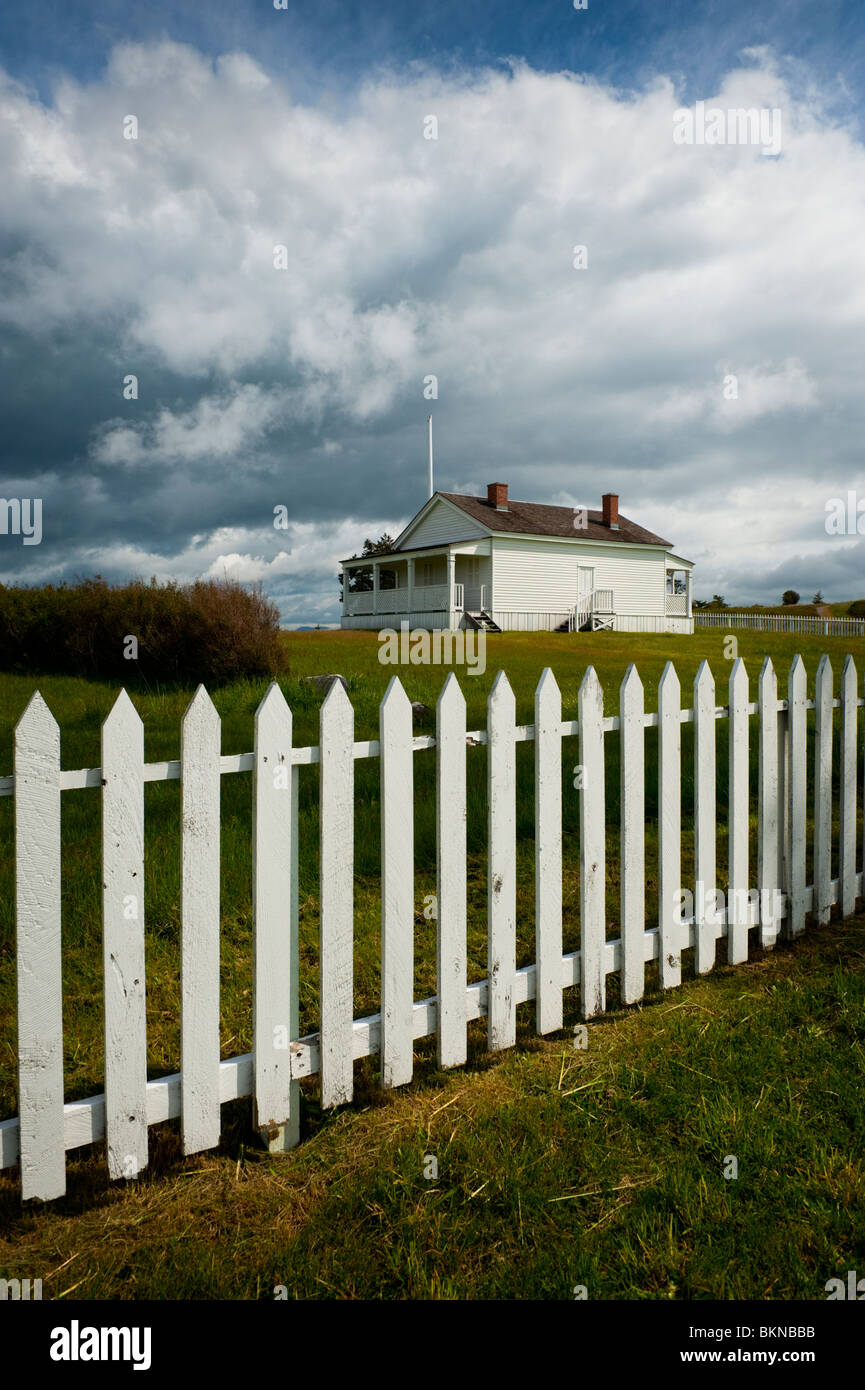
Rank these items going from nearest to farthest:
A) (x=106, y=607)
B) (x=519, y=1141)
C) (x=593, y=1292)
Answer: (x=593, y=1292)
(x=519, y=1141)
(x=106, y=607)

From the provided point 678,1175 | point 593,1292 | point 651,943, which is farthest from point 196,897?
point 651,943

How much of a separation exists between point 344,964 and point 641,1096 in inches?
49.0

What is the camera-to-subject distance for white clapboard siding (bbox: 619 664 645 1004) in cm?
383

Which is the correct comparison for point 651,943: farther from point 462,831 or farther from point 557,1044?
point 462,831

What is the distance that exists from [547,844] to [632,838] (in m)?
0.55

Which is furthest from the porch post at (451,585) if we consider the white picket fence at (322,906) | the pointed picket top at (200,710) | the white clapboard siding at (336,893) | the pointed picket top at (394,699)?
the pointed picket top at (200,710)

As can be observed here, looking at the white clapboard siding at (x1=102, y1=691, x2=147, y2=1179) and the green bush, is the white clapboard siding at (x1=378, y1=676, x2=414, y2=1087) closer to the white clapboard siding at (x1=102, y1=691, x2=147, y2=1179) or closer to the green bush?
the white clapboard siding at (x1=102, y1=691, x2=147, y2=1179)

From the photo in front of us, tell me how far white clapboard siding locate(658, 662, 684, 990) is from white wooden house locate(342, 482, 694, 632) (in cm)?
2697

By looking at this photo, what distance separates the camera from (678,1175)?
2666 millimetres

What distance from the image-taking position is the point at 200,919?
2688 millimetres

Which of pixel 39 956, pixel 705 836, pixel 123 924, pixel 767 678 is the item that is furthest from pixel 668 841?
pixel 39 956

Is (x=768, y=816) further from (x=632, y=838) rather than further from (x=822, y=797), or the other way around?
(x=632, y=838)

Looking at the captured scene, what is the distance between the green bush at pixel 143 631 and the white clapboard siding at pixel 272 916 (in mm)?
9580

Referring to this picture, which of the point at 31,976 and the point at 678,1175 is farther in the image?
the point at 678,1175
